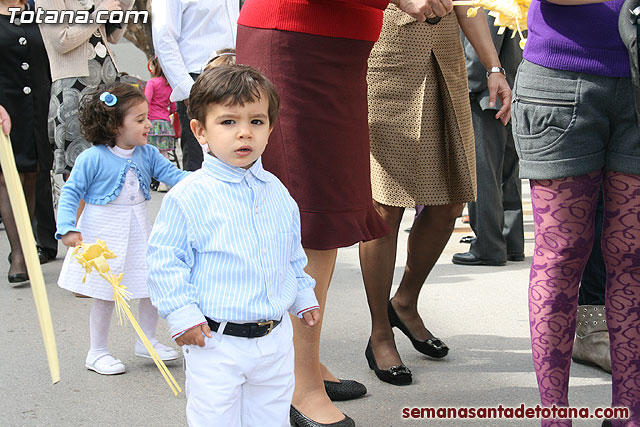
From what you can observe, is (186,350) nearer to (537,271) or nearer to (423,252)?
(537,271)

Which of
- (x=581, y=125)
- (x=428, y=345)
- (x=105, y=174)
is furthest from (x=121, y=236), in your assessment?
(x=581, y=125)

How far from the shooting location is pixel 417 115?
11.5 ft

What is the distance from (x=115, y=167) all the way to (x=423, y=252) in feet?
4.78

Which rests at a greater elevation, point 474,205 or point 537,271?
point 537,271

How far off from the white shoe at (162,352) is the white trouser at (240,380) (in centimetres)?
147

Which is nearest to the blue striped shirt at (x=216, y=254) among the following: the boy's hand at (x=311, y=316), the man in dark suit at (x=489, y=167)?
the boy's hand at (x=311, y=316)

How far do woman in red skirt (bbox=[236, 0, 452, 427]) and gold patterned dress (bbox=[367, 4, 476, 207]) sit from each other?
50cm

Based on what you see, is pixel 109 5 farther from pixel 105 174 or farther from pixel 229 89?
pixel 229 89

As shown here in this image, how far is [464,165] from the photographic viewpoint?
3.59 meters

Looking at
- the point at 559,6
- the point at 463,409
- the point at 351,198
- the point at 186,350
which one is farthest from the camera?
the point at 463,409

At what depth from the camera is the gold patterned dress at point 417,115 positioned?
351 cm

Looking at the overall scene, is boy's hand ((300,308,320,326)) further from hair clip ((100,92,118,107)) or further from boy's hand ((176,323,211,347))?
hair clip ((100,92,118,107))

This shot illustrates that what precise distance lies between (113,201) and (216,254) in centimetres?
165

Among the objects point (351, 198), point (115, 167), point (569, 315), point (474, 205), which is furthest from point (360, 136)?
point (474, 205)
